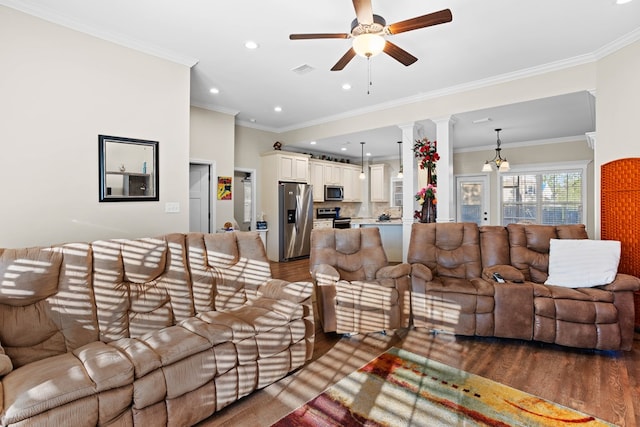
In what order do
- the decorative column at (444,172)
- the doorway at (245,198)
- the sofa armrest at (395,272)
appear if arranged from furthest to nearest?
the doorway at (245,198) → the decorative column at (444,172) → the sofa armrest at (395,272)

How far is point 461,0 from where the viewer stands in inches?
108

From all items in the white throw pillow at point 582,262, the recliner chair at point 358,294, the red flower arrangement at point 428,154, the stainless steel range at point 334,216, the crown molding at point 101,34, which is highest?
the crown molding at point 101,34

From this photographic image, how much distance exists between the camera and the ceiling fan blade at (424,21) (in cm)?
228

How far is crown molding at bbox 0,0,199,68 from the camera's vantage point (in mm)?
2814

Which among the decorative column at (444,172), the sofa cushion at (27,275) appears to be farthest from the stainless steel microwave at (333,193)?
the sofa cushion at (27,275)

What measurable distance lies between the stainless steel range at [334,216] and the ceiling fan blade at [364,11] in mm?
6113

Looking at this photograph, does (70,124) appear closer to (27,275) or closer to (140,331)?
(27,275)

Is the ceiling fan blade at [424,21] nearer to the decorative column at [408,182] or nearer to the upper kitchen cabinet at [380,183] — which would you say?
the decorative column at [408,182]

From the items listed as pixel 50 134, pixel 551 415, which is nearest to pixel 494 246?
pixel 551 415

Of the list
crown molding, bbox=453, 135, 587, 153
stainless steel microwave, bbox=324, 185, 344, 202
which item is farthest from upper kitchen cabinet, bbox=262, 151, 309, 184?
crown molding, bbox=453, 135, 587, 153

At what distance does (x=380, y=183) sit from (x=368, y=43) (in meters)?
7.17

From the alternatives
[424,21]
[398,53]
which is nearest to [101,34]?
[398,53]

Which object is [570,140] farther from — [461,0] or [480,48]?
[461,0]

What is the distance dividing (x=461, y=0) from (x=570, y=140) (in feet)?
20.2
